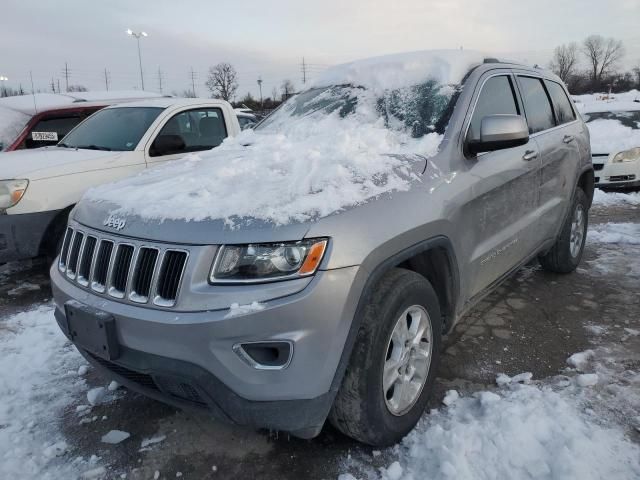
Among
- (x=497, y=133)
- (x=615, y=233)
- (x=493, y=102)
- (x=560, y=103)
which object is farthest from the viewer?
(x=615, y=233)

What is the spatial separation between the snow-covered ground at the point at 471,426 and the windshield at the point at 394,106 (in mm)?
1568

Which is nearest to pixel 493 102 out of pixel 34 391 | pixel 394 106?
pixel 394 106

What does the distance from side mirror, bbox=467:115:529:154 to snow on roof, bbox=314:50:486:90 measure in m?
0.47

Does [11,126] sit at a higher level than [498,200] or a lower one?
higher

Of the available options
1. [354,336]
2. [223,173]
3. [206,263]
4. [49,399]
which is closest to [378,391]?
[354,336]

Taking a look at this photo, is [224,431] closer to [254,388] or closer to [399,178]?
[254,388]

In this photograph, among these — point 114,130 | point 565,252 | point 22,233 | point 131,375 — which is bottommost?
point 565,252

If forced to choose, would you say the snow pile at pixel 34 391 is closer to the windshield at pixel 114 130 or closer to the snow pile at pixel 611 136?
the windshield at pixel 114 130

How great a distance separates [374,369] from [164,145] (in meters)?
4.17

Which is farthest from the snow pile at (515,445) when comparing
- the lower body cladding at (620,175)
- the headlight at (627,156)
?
the headlight at (627,156)

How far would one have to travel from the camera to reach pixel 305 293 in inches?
74.7

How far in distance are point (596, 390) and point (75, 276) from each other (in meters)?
2.89

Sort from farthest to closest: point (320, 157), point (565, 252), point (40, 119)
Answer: point (40, 119)
point (565, 252)
point (320, 157)

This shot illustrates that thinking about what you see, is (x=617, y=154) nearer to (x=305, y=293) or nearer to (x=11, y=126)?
(x=305, y=293)
